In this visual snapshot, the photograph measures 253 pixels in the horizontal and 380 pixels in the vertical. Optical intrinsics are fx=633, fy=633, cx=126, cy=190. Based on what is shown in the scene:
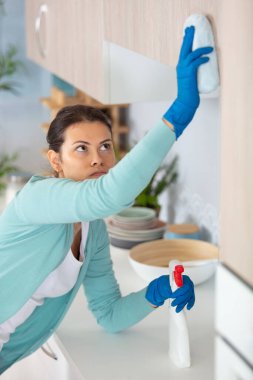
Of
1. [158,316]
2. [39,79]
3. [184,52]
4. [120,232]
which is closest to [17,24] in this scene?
[39,79]

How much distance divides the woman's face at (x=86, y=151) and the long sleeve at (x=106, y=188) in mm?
113

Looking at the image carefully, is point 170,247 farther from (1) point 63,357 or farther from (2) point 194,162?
(1) point 63,357

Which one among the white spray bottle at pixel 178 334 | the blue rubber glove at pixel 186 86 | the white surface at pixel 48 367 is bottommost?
the white surface at pixel 48 367

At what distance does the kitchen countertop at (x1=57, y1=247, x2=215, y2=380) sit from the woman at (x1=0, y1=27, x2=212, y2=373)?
47mm

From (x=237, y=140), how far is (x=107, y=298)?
32.8 inches

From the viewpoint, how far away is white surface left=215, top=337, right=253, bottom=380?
27.2 inches

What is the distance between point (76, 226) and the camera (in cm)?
138

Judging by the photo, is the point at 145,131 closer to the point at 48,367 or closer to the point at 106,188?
the point at 48,367

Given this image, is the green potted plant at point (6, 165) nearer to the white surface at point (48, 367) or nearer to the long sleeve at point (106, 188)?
the white surface at point (48, 367)

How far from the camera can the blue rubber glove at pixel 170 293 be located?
49.4 inches

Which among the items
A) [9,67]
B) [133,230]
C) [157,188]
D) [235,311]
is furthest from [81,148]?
[9,67]

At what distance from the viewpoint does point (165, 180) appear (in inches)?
91.6

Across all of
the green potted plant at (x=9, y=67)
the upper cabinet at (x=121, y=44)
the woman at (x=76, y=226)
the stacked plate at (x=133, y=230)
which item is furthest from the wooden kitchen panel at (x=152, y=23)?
the green potted plant at (x=9, y=67)

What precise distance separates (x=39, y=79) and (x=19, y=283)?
2307 millimetres
